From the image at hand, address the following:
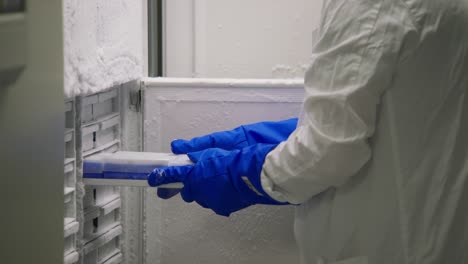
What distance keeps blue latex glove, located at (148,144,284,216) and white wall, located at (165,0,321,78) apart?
798 millimetres

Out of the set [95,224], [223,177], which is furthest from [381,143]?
[95,224]

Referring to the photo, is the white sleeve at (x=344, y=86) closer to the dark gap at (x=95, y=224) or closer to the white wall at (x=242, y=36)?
the dark gap at (x=95, y=224)

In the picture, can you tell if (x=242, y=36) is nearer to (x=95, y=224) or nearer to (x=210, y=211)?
(x=210, y=211)

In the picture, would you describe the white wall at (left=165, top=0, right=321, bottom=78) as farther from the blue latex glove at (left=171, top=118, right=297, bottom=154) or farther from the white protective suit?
the white protective suit

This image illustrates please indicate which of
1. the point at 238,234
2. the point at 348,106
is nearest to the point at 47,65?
the point at 348,106

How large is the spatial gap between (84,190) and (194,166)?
34 centimetres

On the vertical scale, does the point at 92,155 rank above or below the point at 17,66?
below

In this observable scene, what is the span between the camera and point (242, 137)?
1.79m

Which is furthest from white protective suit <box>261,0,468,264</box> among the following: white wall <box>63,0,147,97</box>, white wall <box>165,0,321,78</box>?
white wall <box>165,0,321,78</box>

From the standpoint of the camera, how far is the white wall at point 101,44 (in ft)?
4.79

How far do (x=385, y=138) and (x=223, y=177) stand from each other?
40 centimetres

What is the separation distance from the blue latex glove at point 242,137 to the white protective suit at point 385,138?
35 centimetres

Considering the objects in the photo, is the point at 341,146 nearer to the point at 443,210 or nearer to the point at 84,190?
the point at 443,210

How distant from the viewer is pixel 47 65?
2.36 ft
